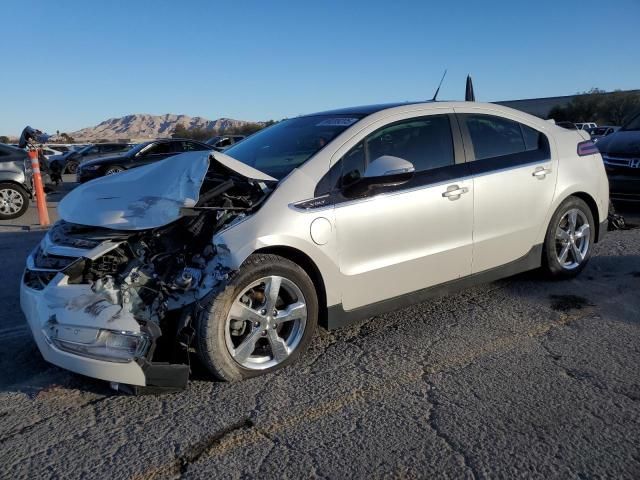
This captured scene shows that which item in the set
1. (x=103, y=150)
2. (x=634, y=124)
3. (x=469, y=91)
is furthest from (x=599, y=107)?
(x=469, y=91)

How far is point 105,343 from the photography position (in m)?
2.85

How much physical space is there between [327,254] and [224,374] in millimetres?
933

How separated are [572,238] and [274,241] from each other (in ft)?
10.1

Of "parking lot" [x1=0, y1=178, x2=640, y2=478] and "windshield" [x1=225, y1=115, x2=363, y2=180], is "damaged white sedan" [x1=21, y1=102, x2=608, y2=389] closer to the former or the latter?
"windshield" [x1=225, y1=115, x2=363, y2=180]

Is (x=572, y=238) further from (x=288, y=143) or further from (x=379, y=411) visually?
(x=379, y=411)

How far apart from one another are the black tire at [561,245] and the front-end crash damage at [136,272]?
2642 mm

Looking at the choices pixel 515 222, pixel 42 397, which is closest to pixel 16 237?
pixel 42 397

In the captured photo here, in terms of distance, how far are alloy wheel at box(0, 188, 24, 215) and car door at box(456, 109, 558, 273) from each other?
8823mm

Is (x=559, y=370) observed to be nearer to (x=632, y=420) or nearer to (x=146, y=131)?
(x=632, y=420)

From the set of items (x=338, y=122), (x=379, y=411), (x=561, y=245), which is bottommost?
(x=379, y=411)

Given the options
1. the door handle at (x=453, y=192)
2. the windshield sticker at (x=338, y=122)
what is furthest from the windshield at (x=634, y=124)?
the windshield sticker at (x=338, y=122)

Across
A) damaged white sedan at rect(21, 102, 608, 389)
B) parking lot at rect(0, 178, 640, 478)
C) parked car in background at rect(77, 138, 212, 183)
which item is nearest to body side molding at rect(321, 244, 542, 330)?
damaged white sedan at rect(21, 102, 608, 389)

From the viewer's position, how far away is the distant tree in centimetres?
5534

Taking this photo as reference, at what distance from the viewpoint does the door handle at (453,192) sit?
3863 millimetres
